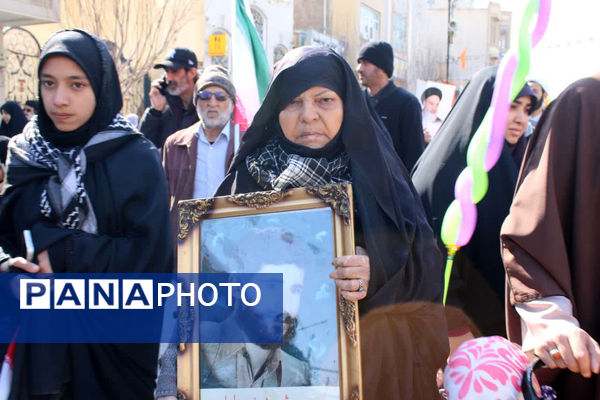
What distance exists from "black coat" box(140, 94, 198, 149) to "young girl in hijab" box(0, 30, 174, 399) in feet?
9.92

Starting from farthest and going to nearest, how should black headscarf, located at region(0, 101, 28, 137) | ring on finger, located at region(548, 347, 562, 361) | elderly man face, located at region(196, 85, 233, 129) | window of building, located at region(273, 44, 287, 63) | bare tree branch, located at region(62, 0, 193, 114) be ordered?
window of building, located at region(273, 44, 287, 63) → bare tree branch, located at region(62, 0, 193, 114) → black headscarf, located at region(0, 101, 28, 137) → elderly man face, located at region(196, 85, 233, 129) → ring on finger, located at region(548, 347, 562, 361)

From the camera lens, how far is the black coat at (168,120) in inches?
223

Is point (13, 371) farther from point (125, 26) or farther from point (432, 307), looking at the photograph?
point (125, 26)

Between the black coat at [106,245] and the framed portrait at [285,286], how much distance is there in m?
0.52

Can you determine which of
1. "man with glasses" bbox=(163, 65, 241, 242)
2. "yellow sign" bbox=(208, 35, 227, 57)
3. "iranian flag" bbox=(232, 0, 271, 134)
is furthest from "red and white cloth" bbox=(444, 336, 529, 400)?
"yellow sign" bbox=(208, 35, 227, 57)

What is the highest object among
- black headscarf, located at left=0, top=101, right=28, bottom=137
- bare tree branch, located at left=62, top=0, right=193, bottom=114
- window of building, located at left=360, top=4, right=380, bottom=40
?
window of building, located at left=360, top=4, right=380, bottom=40

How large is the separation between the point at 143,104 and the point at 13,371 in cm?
1381

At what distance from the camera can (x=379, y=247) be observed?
7.07 ft

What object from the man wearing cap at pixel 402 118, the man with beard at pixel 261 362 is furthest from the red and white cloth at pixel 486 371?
the man wearing cap at pixel 402 118

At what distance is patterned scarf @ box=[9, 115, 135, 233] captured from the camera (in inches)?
95.7

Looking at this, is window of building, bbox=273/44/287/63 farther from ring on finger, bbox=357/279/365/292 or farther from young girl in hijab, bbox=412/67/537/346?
ring on finger, bbox=357/279/365/292

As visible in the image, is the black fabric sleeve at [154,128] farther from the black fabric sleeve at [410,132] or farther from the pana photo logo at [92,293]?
the pana photo logo at [92,293]

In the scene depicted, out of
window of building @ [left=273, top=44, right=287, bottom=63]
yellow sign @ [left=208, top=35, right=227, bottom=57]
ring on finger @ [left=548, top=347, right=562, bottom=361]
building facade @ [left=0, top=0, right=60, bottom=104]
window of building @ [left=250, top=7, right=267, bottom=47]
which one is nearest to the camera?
ring on finger @ [left=548, top=347, right=562, bottom=361]

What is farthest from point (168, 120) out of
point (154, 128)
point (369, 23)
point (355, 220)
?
point (369, 23)
